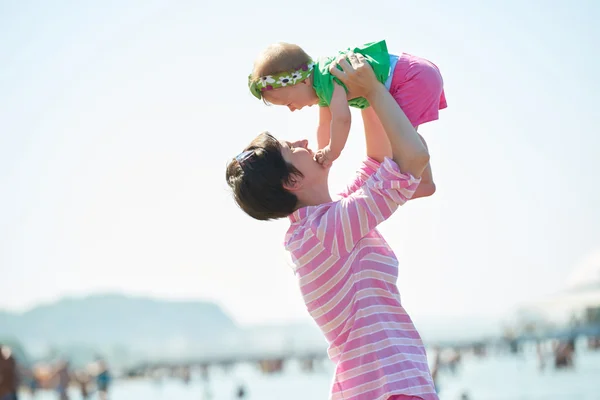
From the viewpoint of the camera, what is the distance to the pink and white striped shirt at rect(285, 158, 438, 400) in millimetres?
2609

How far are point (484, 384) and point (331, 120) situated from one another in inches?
1396

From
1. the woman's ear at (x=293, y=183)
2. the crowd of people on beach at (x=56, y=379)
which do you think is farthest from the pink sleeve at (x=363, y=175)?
the crowd of people on beach at (x=56, y=379)

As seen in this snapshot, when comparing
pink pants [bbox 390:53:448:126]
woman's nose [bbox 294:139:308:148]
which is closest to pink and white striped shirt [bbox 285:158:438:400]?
woman's nose [bbox 294:139:308:148]

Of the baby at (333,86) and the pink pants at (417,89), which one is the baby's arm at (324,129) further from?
the pink pants at (417,89)

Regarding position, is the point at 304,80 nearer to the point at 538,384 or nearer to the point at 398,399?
the point at 398,399

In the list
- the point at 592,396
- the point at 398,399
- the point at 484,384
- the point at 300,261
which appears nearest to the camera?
the point at 398,399

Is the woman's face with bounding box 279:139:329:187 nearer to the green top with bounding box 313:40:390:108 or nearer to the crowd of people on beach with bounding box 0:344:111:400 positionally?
the green top with bounding box 313:40:390:108

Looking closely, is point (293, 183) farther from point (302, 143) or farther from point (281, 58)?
point (281, 58)

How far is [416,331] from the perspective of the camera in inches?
107

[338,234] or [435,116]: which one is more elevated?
[435,116]

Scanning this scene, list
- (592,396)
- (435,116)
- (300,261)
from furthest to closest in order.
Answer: (592,396) → (435,116) → (300,261)

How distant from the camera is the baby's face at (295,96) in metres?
3.07

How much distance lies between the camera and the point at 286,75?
305 centimetres

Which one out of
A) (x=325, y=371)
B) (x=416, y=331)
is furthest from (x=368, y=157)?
(x=325, y=371)
